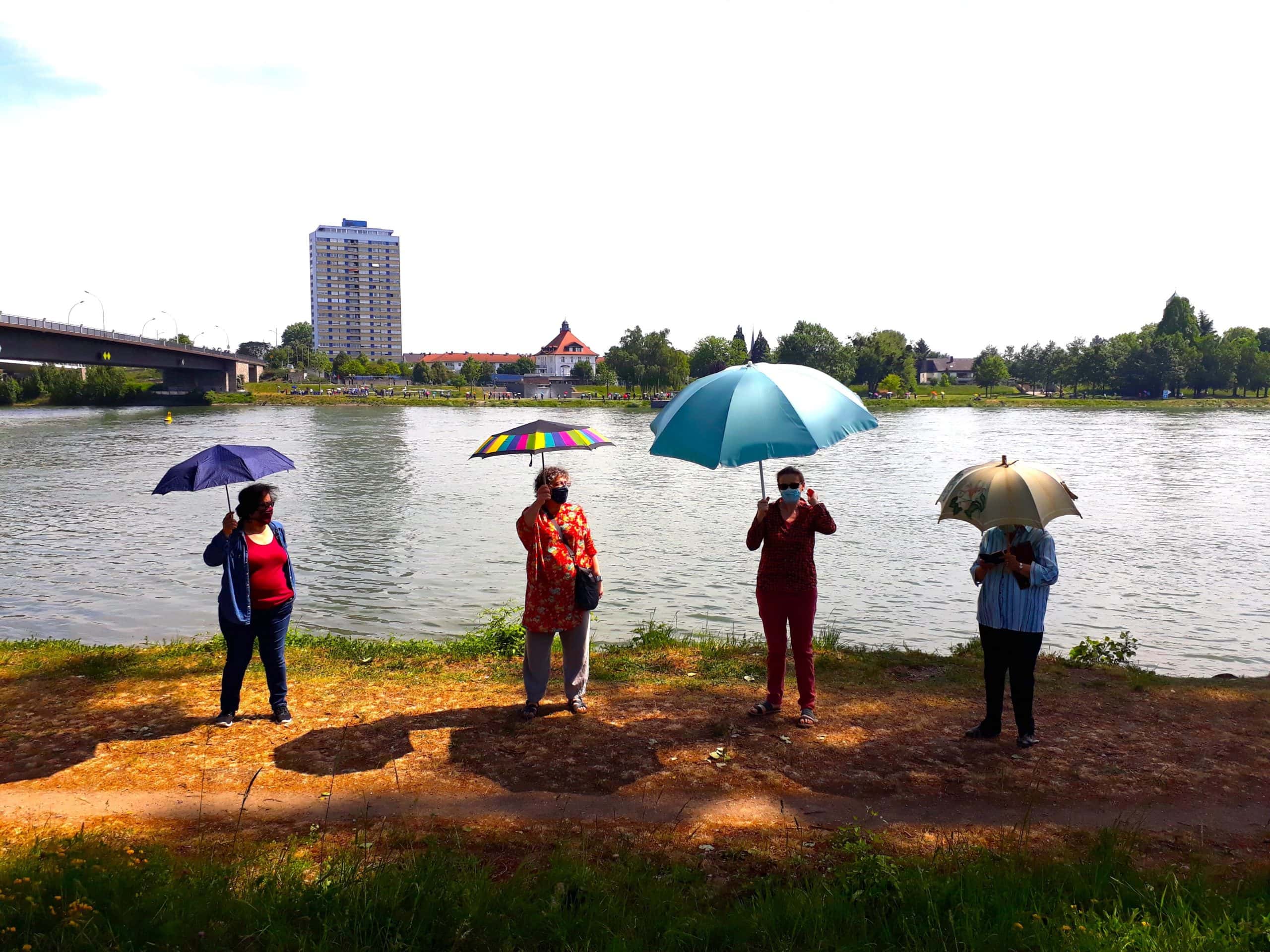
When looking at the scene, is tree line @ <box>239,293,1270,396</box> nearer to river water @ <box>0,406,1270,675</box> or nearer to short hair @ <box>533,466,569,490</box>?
river water @ <box>0,406,1270,675</box>

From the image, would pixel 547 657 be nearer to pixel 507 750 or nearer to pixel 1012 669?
pixel 507 750

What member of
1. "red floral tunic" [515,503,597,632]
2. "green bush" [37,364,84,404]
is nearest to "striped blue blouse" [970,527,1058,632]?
"red floral tunic" [515,503,597,632]

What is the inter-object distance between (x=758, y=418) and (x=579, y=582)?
1.92 m

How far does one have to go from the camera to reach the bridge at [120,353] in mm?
64500

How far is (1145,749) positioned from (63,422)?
84.9 m

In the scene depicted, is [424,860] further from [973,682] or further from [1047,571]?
[973,682]

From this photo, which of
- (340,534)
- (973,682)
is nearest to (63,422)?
(340,534)

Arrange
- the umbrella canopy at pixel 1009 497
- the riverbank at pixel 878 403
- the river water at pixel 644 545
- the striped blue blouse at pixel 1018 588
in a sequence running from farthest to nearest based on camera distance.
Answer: the riverbank at pixel 878 403 → the river water at pixel 644 545 → the striped blue blouse at pixel 1018 588 → the umbrella canopy at pixel 1009 497

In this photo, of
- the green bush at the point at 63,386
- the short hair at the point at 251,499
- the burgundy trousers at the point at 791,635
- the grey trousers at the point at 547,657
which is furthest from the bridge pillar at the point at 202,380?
the burgundy trousers at the point at 791,635

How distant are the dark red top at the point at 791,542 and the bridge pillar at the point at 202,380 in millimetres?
110328

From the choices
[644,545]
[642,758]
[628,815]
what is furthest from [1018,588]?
[644,545]

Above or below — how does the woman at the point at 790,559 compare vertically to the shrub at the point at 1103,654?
above

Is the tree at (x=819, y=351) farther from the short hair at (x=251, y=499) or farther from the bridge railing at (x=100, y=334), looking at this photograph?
the short hair at (x=251, y=499)

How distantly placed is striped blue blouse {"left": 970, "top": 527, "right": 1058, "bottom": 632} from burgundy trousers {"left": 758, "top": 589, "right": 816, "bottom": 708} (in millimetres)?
1263
